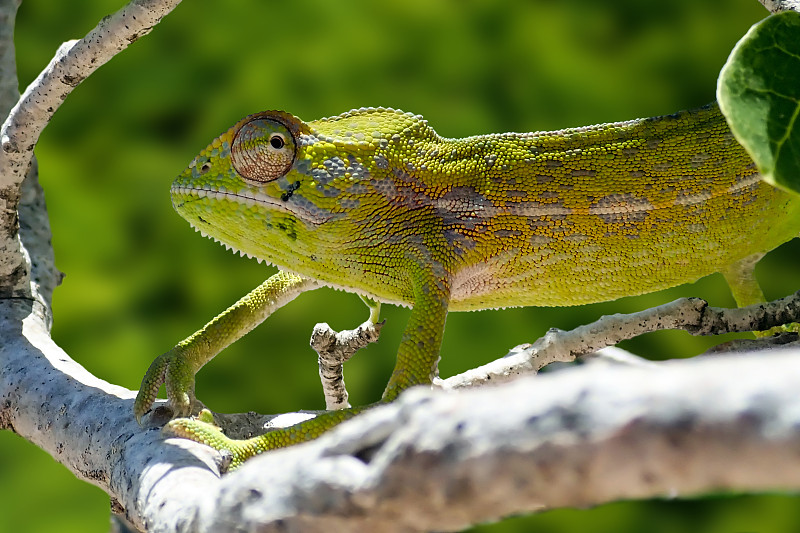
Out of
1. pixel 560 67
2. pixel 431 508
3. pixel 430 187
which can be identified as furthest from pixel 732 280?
pixel 560 67

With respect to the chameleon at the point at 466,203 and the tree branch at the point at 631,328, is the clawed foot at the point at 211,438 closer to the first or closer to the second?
the chameleon at the point at 466,203

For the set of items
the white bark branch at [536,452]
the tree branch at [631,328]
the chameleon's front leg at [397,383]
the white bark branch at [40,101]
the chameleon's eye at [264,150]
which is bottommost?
the tree branch at [631,328]

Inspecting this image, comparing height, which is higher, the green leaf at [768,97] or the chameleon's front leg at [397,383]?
the green leaf at [768,97]

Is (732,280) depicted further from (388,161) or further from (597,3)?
(597,3)

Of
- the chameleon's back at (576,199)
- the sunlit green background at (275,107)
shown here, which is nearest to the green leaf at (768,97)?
the chameleon's back at (576,199)

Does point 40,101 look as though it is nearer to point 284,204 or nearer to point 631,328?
point 284,204

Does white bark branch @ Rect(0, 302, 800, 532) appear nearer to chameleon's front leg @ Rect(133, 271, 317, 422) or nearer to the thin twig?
chameleon's front leg @ Rect(133, 271, 317, 422)

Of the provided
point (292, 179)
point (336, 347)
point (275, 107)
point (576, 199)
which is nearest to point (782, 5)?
point (576, 199)
